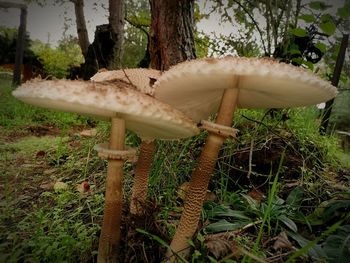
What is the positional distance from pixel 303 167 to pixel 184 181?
1.08 metres

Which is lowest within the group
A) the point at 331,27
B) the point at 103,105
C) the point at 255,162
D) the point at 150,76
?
the point at 255,162

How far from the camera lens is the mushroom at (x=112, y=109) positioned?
1.33 meters

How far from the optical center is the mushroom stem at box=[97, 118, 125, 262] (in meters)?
1.84

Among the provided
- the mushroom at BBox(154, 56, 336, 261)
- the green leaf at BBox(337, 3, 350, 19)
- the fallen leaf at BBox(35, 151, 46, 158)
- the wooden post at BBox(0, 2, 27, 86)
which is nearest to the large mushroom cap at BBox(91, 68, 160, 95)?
the mushroom at BBox(154, 56, 336, 261)

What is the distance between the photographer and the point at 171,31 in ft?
10.6

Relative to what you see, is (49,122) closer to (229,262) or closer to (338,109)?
(229,262)

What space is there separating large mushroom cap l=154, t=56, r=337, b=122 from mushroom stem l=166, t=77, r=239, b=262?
4.5 inches

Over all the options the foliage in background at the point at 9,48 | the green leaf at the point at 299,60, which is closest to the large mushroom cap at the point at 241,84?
the green leaf at the point at 299,60

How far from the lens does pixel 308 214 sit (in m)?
2.53

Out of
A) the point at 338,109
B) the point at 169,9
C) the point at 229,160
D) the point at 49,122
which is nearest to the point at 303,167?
the point at 229,160

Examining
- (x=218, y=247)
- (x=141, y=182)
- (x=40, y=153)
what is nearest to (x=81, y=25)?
(x=40, y=153)

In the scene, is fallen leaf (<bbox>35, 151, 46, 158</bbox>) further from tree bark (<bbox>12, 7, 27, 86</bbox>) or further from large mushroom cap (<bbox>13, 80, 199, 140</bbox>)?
tree bark (<bbox>12, 7, 27, 86</bbox>)

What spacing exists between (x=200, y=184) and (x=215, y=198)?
88 cm

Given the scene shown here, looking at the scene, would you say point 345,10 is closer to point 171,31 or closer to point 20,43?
point 171,31
